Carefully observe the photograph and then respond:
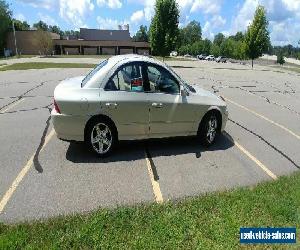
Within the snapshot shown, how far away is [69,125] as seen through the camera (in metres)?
6.09

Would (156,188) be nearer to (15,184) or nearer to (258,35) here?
(15,184)

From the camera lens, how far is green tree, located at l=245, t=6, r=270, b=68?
42.8 meters

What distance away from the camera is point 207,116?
7379mm

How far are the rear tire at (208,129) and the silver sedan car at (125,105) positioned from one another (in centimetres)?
19

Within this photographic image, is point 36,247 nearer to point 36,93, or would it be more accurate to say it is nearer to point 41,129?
point 41,129

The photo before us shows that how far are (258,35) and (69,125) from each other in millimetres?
41215

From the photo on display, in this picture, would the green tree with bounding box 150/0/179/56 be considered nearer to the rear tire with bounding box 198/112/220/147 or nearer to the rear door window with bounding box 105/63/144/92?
the rear tire with bounding box 198/112/220/147

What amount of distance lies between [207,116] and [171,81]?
1.19m

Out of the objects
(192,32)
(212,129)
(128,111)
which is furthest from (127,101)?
(192,32)

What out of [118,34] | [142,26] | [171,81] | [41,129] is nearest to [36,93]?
[41,129]

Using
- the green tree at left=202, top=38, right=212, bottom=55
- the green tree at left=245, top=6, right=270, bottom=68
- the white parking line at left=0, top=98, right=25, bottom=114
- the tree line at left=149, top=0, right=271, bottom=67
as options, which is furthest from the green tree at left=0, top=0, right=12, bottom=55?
the white parking line at left=0, top=98, right=25, bottom=114

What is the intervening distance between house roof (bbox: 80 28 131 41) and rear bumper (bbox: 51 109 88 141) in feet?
351

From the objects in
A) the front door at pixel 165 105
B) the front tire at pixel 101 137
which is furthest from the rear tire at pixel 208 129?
the front tire at pixel 101 137

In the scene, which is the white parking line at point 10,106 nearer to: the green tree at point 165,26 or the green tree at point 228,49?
the green tree at point 165,26
